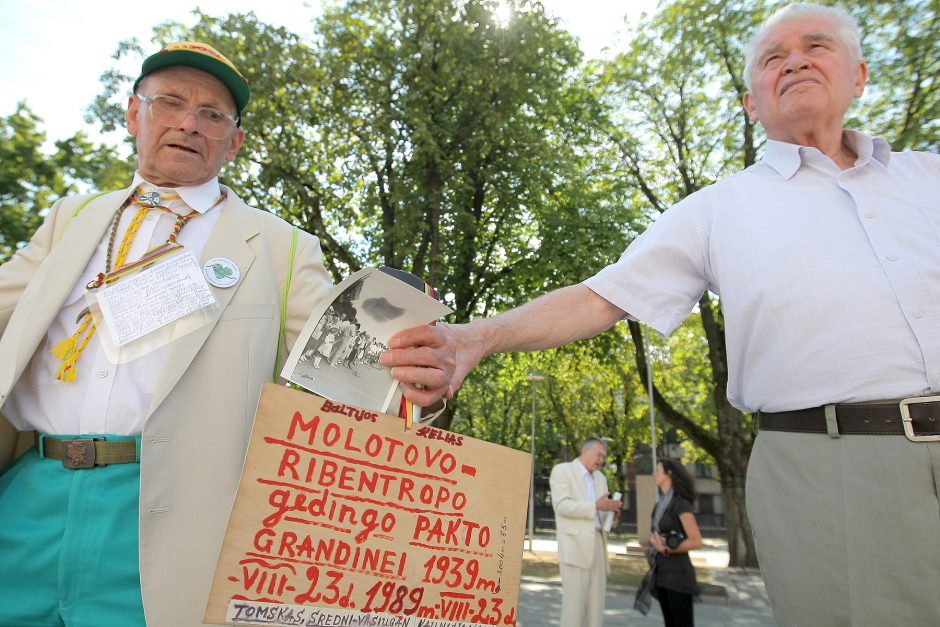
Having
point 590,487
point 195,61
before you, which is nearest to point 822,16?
point 195,61

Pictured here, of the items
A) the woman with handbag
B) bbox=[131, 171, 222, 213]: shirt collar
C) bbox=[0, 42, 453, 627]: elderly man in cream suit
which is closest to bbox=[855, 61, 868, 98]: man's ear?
bbox=[0, 42, 453, 627]: elderly man in cream suit

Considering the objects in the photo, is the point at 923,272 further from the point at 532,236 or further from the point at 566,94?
the point at 566,94

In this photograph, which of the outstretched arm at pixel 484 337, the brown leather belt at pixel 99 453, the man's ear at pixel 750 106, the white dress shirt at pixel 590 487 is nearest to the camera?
the outstretched arm at pixel 484 337

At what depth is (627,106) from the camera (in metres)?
20.5

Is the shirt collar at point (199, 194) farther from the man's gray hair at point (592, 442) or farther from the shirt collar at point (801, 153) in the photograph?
the man's gray hair at point (592, 442)

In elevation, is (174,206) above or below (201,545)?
above

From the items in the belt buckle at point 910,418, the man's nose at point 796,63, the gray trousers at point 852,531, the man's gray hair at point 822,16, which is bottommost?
the gray trousers at point 852,531

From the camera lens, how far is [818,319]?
6.69ft

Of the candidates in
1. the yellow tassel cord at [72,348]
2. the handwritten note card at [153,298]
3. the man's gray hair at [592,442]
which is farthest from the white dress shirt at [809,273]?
the man's gray hair at [592,442]

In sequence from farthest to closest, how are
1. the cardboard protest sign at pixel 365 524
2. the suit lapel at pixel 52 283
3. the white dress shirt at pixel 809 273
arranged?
1. the suit lapel at pixel 52 283
2. the white dress shirt at pixel 809 273
3. the cardboard protest sign at pixel 365 524

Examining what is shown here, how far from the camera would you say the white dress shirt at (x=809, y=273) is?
1976mm

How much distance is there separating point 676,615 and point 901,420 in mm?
5911

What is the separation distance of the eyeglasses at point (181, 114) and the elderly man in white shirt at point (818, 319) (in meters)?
1.23

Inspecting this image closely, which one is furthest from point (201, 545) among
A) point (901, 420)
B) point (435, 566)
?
point (901, 420)
